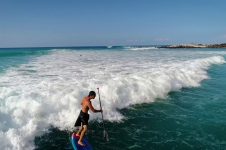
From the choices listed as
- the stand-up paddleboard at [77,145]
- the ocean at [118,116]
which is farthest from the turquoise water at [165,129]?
the stand-up paddleboard at [77,145]

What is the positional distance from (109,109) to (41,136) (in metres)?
4.05

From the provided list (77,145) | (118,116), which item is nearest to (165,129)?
(118,116)

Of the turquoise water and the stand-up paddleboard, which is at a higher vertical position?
the stand-up paddleboard

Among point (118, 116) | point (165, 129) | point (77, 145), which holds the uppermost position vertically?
point (77, 145)

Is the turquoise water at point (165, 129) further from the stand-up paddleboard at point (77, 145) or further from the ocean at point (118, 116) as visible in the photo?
the stand-up paddleboard at point (77, 145)

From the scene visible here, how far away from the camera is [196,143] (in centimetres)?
1041

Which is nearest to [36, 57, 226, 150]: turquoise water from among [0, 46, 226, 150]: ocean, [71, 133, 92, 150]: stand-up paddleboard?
[0, 46, 226, 150]: ocean

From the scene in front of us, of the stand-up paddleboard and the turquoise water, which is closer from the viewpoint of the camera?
the stand-up paddleboard

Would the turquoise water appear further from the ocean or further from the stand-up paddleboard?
the stand-up paddleboard

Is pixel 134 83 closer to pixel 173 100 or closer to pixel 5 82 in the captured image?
pixel 173 100

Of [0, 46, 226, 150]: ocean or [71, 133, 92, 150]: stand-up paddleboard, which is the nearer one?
[71, 133, 92, 150]: stand-up paddleboard

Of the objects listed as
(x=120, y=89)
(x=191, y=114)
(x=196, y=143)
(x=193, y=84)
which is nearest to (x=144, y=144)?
(x=196, y=143)

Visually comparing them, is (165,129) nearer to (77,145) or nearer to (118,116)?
(118,116)

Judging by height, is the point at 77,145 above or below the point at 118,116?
above
